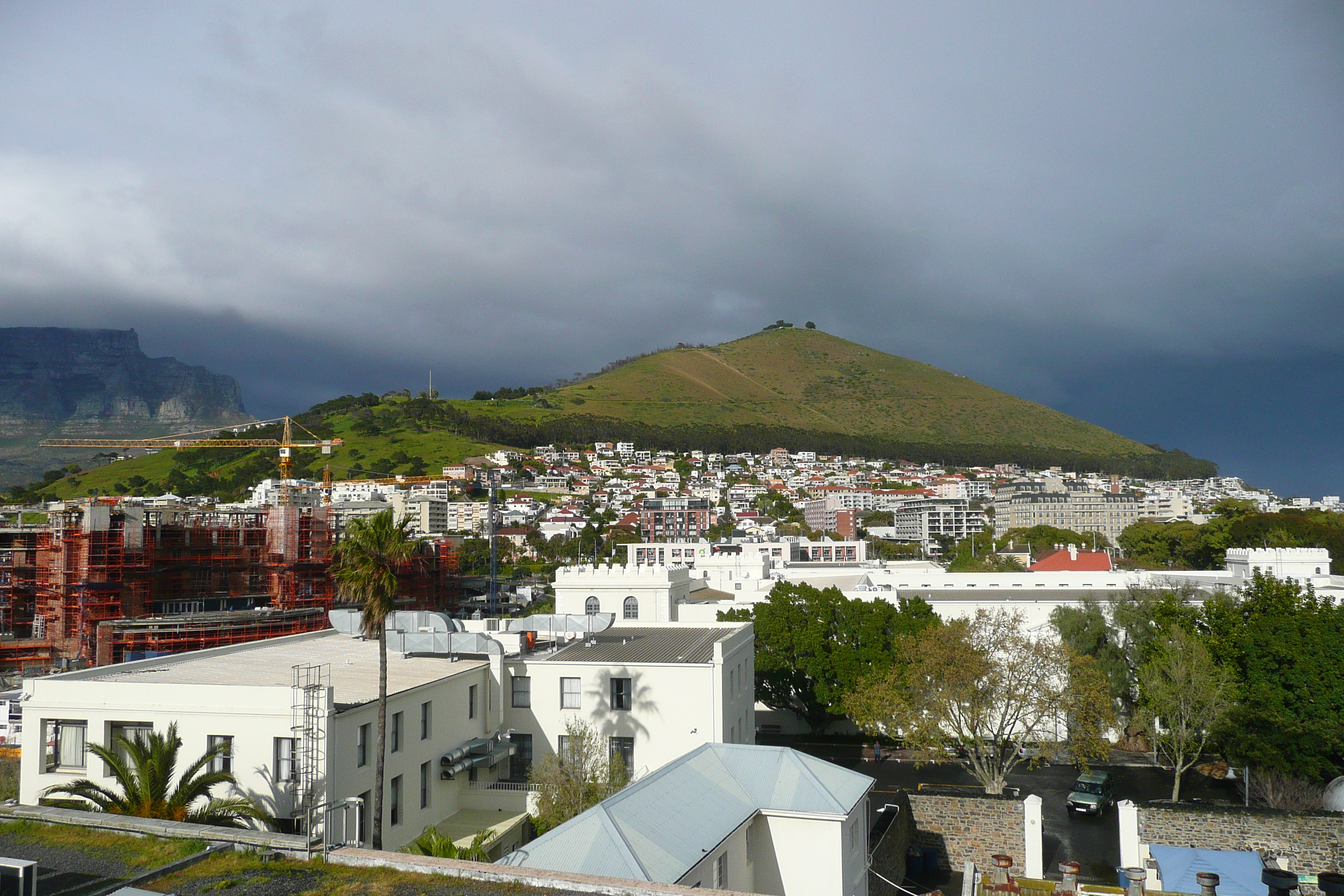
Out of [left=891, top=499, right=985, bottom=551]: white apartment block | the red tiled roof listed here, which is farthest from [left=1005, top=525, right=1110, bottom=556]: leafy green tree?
the red tiled roof

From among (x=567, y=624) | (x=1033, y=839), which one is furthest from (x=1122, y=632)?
(x=567, y=624)

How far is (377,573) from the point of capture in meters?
16.8

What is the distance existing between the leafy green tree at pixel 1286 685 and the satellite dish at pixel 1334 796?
0.92 m

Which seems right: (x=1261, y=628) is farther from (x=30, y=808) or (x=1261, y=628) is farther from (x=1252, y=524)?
(x=1252, y=524)

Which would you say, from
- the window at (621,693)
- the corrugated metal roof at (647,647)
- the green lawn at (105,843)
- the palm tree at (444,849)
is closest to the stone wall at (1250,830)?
the corrugated metal roof at (647,647)

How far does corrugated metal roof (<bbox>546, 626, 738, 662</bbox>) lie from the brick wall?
1197 centimetres

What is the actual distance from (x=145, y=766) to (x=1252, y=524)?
101886mm

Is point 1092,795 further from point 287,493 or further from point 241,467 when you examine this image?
point 241,467

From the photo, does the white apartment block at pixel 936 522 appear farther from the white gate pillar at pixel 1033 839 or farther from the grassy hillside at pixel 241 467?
the white gate pillar at pixel 1033 839

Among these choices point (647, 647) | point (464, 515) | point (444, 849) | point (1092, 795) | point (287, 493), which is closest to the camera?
point (444, 849)

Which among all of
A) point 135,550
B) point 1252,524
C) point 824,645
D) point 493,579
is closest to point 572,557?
point 493,579

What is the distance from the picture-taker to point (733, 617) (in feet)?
124

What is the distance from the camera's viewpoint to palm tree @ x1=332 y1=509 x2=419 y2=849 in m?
16.7

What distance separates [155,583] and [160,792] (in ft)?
172
